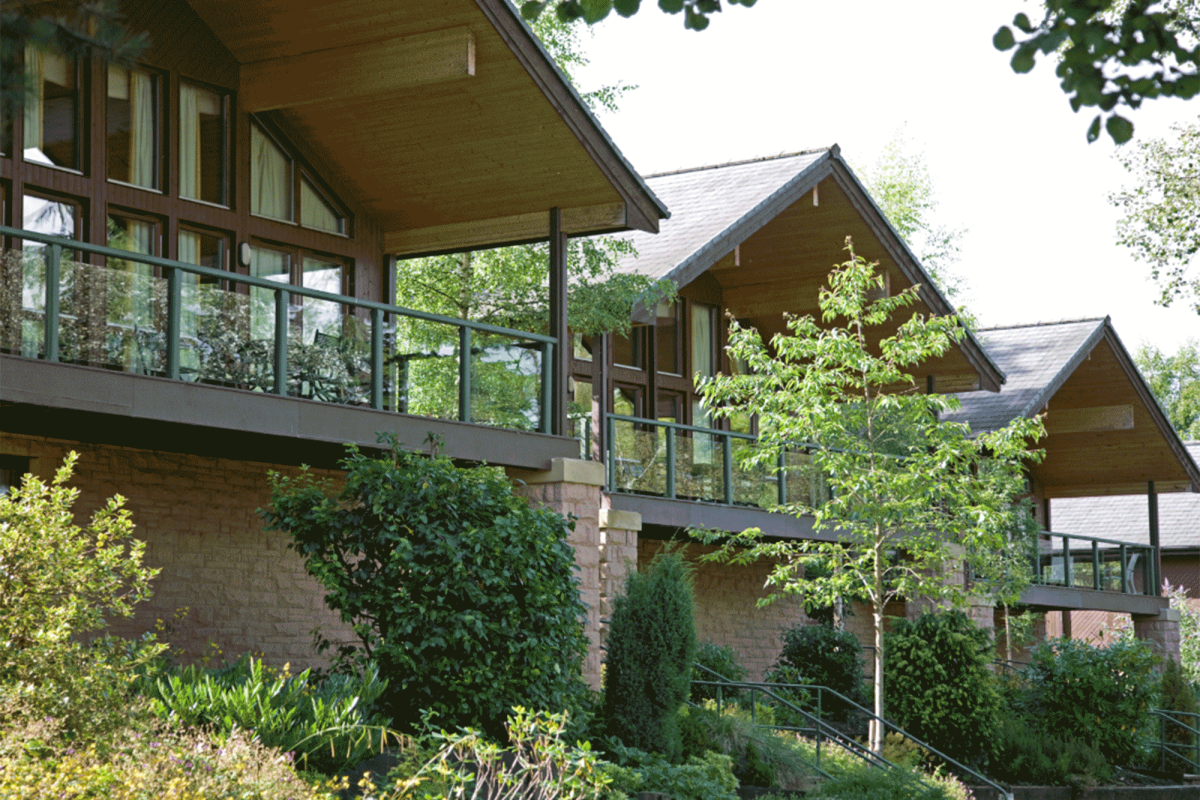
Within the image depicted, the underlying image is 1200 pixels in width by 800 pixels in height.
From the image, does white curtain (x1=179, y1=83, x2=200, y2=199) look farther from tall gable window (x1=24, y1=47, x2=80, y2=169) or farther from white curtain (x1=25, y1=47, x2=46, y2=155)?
white curtain (x1=25, y1=47, x2=46, y2=155)

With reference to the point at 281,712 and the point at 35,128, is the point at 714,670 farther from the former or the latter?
the point at 35,128

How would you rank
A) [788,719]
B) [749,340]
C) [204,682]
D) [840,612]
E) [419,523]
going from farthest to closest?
[840,612] < [788,719] < [749,340] < [419,523] < [204,682]

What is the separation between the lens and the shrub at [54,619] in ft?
27.4

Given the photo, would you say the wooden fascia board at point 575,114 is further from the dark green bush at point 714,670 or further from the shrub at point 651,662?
the dark green bush at point 714,670

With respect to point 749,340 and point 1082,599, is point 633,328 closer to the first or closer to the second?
point 749,340

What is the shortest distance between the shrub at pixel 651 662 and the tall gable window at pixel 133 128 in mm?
6393

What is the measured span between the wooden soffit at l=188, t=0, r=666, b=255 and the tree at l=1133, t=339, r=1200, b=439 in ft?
143

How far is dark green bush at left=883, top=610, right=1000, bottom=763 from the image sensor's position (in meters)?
16.6

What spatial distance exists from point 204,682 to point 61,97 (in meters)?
6.46

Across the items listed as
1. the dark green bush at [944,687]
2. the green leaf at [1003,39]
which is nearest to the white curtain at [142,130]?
the dark green bush at [944,687]

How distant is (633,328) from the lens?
22.1 m

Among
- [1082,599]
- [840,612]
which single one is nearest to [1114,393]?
[1082,599]

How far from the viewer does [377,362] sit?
43.4 ft

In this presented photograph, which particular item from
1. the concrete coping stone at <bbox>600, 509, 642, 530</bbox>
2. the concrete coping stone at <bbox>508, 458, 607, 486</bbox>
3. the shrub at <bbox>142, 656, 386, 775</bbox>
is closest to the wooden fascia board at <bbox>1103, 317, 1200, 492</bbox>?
the concrete coping stone at <bbox>600, 509, 642, 530</bbox>
